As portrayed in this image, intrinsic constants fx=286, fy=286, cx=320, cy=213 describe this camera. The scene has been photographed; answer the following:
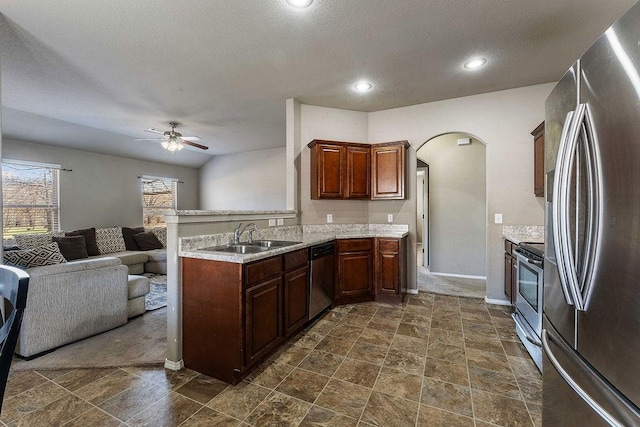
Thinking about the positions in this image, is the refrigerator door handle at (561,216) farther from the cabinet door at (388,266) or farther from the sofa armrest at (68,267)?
the sofa armrest at (68,267)

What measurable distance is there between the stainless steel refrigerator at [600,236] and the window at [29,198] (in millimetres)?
7189

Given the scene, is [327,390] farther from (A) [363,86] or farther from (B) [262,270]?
(A) [363,86]

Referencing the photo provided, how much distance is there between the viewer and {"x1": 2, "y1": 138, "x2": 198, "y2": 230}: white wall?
205 inches

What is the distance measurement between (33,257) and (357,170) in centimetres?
356

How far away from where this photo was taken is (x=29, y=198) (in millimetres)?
5125

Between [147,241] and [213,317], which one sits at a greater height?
[147,241]

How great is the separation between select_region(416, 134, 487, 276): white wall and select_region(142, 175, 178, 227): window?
602 centimetres

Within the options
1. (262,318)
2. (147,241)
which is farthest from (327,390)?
(147,241)

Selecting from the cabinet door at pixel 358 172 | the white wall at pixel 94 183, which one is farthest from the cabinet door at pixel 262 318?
the white wall at pixel 94 183

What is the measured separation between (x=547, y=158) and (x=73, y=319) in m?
3.82

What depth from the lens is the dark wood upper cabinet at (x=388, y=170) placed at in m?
3.93

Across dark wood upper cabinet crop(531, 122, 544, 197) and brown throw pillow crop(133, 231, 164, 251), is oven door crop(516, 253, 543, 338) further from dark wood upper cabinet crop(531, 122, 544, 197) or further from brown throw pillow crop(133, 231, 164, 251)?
brown throw pillow crop(133, 231, 164, 251)

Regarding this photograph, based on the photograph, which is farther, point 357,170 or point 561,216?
point 357,170

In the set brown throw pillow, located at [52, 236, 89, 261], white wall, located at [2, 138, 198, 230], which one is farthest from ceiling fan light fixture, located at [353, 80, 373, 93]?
white wall, located at [2, 138, 198, 230]
